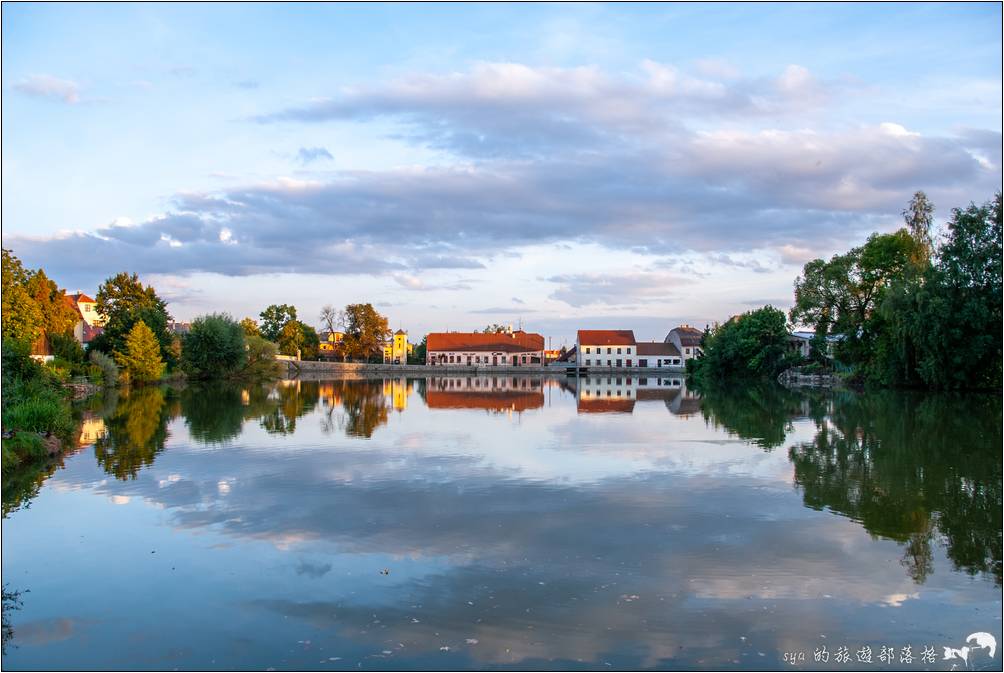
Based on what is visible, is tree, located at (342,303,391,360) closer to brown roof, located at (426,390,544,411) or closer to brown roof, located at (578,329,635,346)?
brown roof, located at (578,329,635,346)

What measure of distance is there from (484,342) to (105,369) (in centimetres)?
6837

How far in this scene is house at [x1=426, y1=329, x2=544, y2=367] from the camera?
351ft

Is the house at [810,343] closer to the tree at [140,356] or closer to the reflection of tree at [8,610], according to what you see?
the tree at [140,356]

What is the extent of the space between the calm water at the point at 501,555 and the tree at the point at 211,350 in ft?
138

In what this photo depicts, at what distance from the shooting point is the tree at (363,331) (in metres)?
Result: 106

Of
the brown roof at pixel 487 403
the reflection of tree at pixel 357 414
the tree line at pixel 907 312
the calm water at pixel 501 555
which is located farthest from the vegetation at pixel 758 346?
the calm water at pixel 501 555

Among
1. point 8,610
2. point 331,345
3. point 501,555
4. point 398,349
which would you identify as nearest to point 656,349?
point 398,349

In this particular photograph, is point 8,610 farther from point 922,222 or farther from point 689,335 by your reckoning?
point 689,335

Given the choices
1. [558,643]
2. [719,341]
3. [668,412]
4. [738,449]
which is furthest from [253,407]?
[719,341]

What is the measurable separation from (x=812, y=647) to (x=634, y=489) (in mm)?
6829

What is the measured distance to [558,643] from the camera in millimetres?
6746

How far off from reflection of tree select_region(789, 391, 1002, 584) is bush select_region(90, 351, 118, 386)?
35724 mm

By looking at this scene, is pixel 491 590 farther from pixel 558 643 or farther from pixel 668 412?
pixel 668 412

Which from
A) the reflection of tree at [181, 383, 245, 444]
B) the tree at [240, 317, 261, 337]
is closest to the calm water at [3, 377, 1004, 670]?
the reflection of tree at [181, 383, 245, 444]
